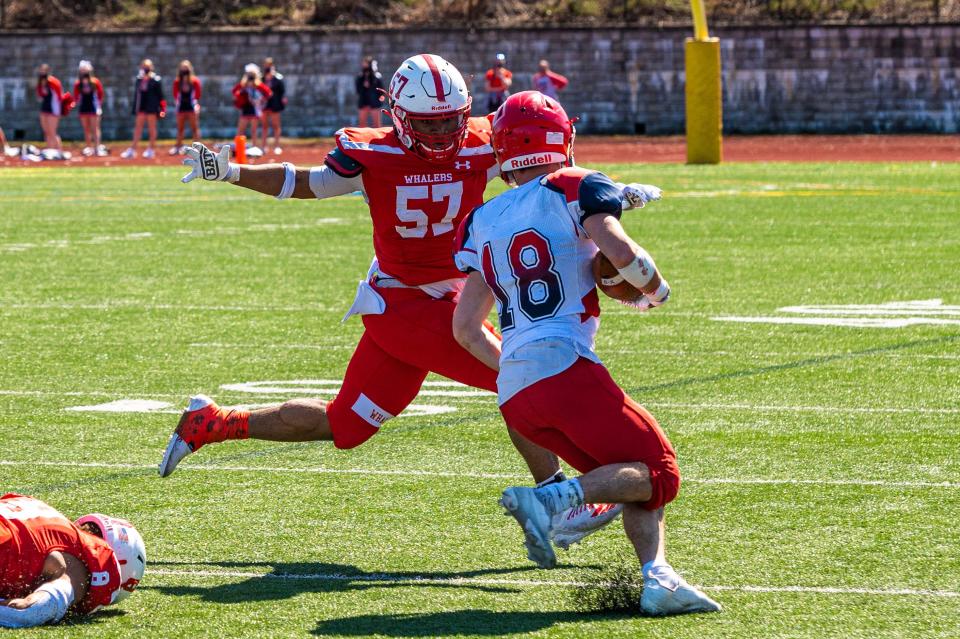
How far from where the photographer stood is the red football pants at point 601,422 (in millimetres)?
4473

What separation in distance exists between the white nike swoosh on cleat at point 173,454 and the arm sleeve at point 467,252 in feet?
5.48

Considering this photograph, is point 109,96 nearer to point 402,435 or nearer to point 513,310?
point 402,435

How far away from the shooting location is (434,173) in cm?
602

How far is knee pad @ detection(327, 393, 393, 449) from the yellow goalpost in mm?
20208

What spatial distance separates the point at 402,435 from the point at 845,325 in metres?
3.98

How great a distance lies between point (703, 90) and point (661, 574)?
21862 mm

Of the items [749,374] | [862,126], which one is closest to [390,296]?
[749,374]

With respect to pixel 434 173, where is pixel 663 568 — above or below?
below

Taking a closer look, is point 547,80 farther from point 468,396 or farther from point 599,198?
point 599,198

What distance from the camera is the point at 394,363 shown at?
5.86m

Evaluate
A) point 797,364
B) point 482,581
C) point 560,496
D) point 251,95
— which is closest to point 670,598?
point 560,496

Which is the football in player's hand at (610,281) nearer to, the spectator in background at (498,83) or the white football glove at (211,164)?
the white football glove at (211,164)

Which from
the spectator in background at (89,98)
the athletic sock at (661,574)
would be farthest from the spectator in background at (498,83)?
the athletic sock at (661,574)

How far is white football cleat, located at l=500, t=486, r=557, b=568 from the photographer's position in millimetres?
4242
